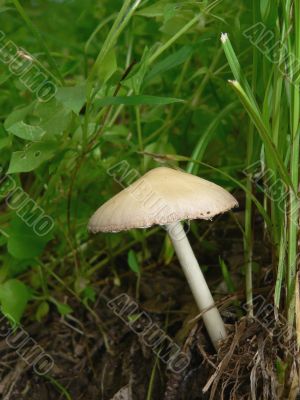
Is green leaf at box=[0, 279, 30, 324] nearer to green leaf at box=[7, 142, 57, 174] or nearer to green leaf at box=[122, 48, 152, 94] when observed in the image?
green leaf at box=[7, 142, 57, 174]

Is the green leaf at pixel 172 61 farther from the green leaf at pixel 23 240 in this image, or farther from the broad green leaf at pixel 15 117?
the green leaf at pixel 23 240

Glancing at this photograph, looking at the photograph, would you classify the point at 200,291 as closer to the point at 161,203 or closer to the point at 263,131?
the point at 161,203

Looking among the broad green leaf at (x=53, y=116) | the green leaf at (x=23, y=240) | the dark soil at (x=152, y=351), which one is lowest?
the dark soil at (x=152, y=351)

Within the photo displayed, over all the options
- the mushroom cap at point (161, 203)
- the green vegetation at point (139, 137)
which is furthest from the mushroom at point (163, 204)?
the green vegetation at point (139, 137)

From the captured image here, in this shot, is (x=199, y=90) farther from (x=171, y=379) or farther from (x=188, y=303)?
(x=171, y=379)

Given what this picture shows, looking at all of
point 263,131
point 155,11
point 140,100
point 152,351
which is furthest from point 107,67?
point 152,351

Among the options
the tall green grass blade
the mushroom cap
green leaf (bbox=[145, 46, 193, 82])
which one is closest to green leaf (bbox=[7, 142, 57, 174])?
the mushroom cap
